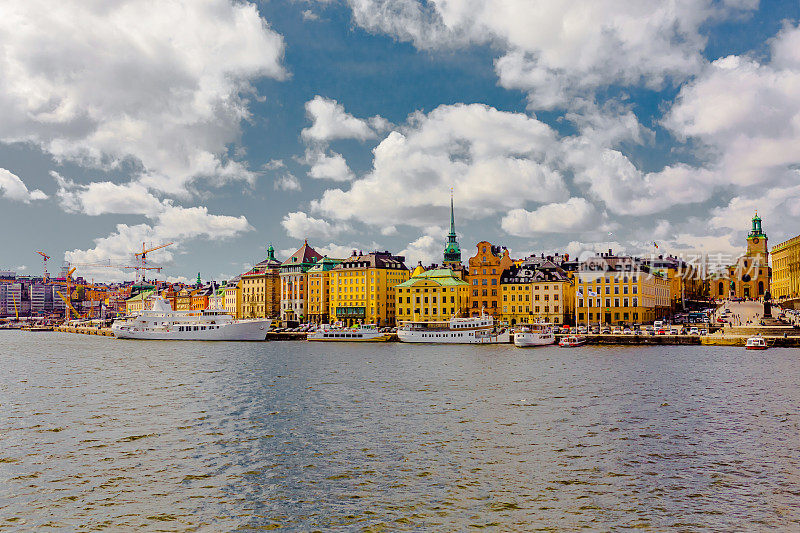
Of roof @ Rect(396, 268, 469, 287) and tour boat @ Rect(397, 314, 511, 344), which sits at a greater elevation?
roof @ Rect(396, 268, 469, 287)

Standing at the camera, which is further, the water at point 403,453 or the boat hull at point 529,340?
the boat hull at point 529,340

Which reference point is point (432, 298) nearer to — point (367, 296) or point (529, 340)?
point (367, 296)

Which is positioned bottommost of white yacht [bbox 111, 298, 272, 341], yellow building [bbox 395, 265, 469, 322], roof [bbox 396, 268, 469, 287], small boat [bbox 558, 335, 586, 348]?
small boat [bbox 558, 335, 586, 348]

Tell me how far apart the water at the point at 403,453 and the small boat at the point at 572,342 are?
50426 millimetres

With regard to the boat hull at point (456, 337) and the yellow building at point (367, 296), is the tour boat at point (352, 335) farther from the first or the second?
the yellow building at point (367, 296)

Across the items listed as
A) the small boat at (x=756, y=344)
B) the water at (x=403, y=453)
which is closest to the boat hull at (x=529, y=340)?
the small boat at (x=756, y=344)

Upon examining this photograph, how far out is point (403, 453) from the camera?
34.9m

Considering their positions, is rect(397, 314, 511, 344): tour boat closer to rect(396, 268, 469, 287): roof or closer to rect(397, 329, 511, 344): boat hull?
rect(397, 329, 511, 344): boat hull

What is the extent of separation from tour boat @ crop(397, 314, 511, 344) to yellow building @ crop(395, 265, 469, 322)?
3175cm

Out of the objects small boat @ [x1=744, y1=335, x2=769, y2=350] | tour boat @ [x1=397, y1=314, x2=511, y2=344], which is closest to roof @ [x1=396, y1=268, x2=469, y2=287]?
tour boat @ [x1=397, y1=314, x2=511, y2=344]

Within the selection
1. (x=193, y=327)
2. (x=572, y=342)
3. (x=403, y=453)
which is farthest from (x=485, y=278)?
(x=403, y=453)

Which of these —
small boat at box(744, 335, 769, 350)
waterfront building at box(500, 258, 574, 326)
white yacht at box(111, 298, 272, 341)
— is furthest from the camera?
waterfront building at box(500, 258, 574, 326)

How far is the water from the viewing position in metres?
25.8

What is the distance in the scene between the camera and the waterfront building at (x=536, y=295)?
16500 centimetres
